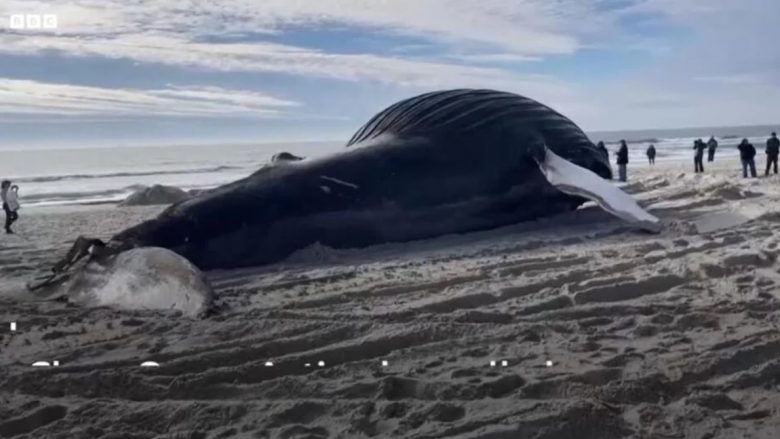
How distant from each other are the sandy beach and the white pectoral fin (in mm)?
965

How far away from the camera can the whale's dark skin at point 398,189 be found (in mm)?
6977

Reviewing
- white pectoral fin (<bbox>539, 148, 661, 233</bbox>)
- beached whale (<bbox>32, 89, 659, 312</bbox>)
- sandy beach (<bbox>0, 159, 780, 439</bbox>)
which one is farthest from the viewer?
white pectoral fin (<bbox>539, 148, 661, 233</bbox>)

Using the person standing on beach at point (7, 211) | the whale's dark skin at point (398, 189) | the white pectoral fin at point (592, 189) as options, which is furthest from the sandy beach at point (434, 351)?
the person standing on beach at point (7, 211)

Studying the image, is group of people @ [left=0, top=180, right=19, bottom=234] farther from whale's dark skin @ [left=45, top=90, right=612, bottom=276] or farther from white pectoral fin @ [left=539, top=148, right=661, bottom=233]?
white pectoral fin @ [left=539, top=148, right=661, bottom=233]

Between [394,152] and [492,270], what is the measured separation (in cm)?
234

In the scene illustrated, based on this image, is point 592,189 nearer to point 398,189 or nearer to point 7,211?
point 398,189

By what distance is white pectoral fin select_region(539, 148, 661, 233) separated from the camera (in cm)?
828

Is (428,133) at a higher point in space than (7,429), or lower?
higher

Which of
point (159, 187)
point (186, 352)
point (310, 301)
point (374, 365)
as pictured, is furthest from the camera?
point (159, 187)

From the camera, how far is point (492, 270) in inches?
254

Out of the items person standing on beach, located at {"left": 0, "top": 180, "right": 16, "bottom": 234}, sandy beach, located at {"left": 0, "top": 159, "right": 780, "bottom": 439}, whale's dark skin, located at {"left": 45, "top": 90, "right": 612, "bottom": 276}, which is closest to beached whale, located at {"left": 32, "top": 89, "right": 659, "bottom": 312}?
whale's dark skin, located at {"left": 45, "top": 90, "right": 612, "bottom": 276}

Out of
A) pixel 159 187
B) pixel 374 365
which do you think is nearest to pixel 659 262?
pixel 374 365

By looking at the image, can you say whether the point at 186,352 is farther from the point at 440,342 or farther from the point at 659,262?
the point at 659,262

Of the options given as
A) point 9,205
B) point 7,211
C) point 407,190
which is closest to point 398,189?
point 407,190
